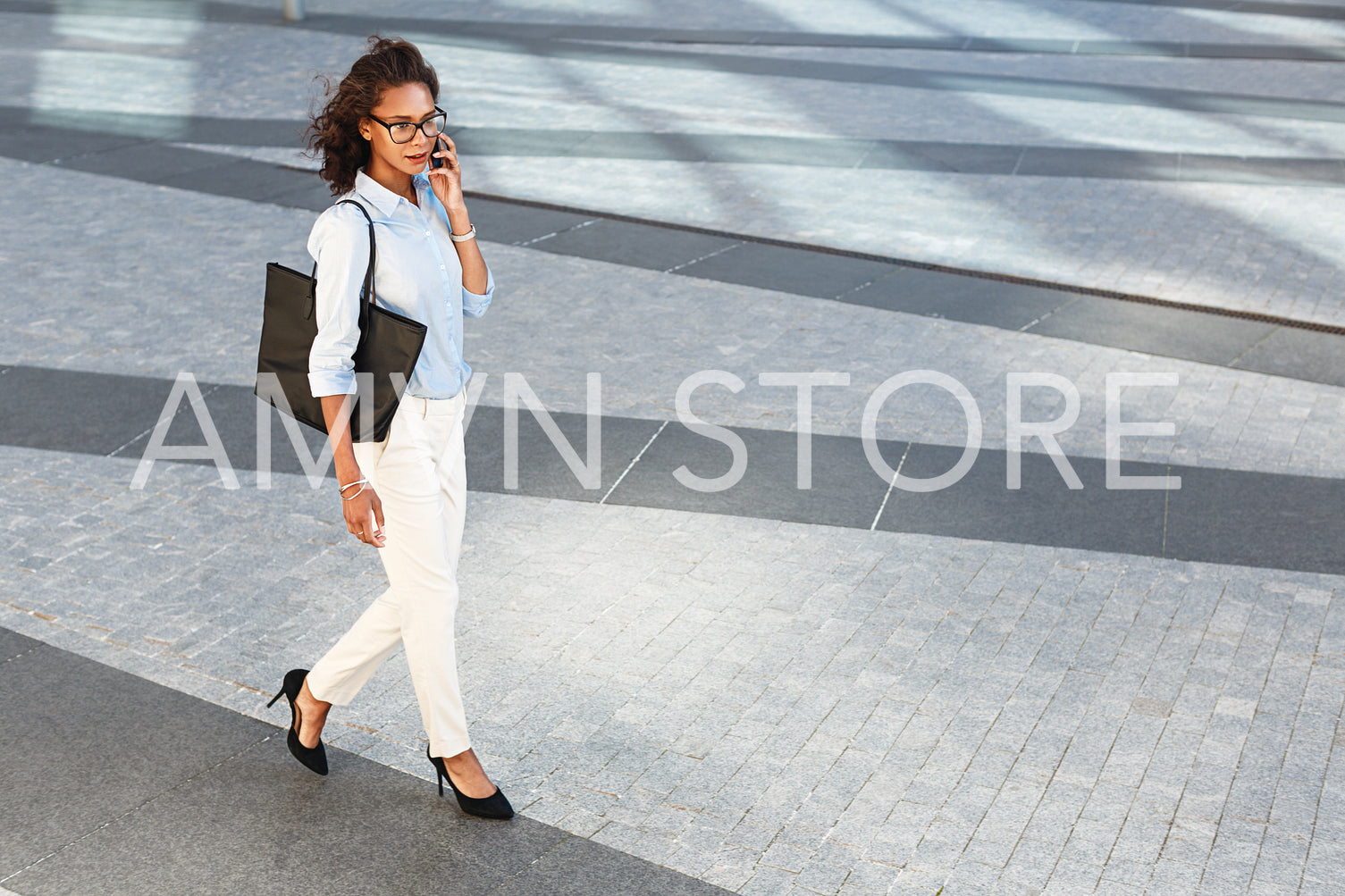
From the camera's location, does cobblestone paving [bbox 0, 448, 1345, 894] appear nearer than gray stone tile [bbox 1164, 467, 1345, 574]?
Yes

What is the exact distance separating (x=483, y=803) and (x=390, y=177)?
177 centimetres

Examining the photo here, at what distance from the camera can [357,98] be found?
3.62 metres

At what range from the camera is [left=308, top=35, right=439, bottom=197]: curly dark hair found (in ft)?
11.8

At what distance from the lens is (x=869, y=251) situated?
9.34m

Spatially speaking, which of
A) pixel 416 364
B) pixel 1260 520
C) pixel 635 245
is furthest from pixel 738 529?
pixel 635 245

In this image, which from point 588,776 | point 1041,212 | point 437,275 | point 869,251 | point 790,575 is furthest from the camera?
point 1041,212

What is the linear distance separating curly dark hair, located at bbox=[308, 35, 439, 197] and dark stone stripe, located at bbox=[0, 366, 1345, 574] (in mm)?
2553

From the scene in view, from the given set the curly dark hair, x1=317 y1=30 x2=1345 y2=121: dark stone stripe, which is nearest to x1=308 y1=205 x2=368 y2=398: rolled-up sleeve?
the curly dark hair

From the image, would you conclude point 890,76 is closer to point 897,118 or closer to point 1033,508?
point 897,118

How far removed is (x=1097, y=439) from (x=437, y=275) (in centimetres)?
392

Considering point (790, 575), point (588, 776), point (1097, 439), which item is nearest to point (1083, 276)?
point (1097, 439)

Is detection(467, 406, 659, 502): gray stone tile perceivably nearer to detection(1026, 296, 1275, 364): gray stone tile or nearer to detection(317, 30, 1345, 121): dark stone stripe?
detection(1026, 296, 1275, 364): gray stone tile

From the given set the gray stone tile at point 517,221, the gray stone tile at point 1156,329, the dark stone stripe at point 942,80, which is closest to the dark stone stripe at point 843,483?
the gray stone tile at point 1156,329

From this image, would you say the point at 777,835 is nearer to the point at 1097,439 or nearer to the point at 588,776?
the point at 588,776
